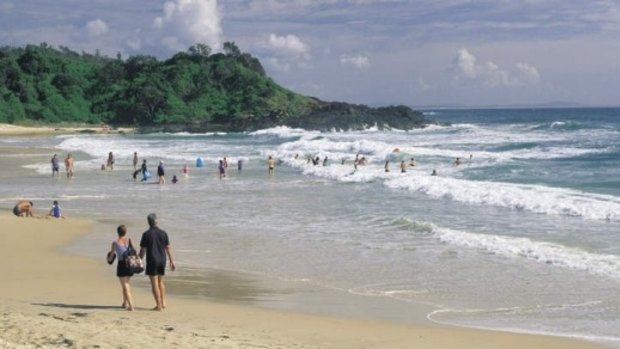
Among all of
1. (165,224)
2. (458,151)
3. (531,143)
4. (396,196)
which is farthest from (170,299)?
(531,143)

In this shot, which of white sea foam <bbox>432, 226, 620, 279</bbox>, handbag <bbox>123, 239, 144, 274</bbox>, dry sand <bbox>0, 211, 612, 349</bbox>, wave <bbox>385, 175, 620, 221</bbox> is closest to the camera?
dry sand <bbox>0, 211, 612, 349</bbox>

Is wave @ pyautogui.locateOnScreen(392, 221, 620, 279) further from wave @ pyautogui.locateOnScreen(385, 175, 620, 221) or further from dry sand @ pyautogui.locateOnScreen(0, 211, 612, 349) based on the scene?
dry sand @ pyautogui.locateOnScreen(0, 211, 612, 349)

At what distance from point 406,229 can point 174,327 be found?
1061 cm

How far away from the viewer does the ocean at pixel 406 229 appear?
485 inches

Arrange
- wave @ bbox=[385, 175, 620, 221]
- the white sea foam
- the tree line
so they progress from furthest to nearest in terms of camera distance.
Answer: the tree line
wave @ bbox=[385, 175, 620, 221]
the white sea foam

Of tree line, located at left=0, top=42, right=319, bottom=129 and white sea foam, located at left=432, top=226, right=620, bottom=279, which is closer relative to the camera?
white sea foam, located at left=432, top=226, right=620, bottom=279

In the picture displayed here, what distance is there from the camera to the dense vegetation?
99188 mm

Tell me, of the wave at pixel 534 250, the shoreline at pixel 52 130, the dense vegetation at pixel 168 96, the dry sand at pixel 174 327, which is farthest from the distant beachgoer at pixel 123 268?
the dense vegetation at pixel 168 96

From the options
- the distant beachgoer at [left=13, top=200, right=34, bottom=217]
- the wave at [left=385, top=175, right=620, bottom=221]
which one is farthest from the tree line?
the distant beachgoer at [left=13, top=200, right=34, bottom=217]

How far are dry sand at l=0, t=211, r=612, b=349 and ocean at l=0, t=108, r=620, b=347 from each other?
2.72 ft

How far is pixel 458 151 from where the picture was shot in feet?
176

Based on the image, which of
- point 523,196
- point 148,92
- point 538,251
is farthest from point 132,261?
point 148,92

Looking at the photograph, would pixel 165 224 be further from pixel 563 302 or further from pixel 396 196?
pixel 563 302

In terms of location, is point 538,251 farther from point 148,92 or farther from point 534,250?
point 148,92
